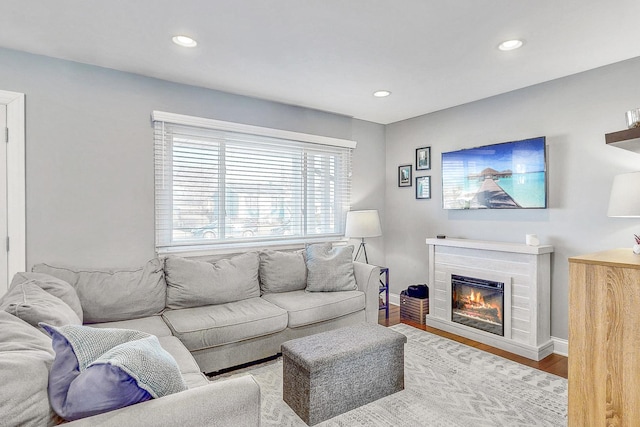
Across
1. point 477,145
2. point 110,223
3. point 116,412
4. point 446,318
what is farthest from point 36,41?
point 446,318

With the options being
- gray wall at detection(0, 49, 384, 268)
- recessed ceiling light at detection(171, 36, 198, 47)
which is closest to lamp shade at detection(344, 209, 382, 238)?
gray wall at detection(0, 49, 384, 268)

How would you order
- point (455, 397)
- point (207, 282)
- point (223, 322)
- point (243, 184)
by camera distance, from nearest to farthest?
point (455, 397) < point (223, 322) < point (207, 282) < point (243, 184)

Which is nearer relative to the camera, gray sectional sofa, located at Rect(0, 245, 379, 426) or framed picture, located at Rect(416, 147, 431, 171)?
gray sectional sofa, located at Rect(0, 245, 379, 426)

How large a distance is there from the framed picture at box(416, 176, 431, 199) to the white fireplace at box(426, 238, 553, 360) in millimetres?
744

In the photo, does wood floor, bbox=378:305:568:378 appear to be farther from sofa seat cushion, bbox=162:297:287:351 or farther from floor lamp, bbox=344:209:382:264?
sofa seat cushion, bbox=162:297:287:351

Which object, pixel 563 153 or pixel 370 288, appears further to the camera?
pixel 370 288

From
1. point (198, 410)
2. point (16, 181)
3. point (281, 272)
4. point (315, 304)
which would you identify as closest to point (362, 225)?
point (281, 272)

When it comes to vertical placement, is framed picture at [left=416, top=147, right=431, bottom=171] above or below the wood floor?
above

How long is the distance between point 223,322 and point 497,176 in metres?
2.98

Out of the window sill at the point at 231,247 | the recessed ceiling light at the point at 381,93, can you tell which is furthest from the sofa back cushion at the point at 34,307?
the recessed ceiling light at the point at 381,93

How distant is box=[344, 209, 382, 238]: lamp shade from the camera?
4.03m

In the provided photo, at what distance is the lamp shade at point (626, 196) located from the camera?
2.16 m

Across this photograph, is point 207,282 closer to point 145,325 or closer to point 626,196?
point 145,325

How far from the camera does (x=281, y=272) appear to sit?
344 cm
